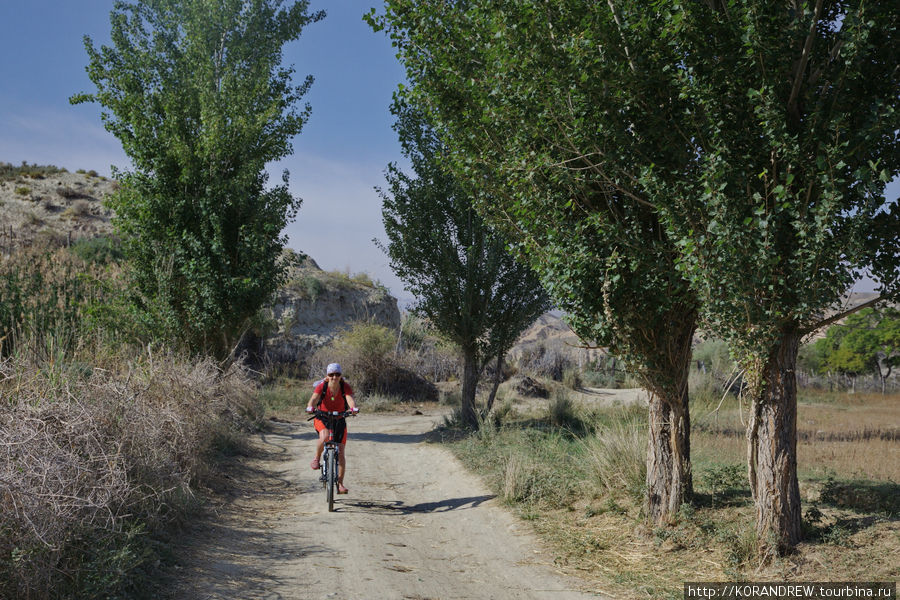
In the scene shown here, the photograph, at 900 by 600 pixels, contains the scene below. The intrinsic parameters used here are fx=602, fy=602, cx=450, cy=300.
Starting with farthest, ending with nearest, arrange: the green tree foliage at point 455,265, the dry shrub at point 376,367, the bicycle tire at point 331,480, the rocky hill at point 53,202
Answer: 1. the rocky hill at point 53,202
2. the dry shrub at point 376,367
3. the green tree foliage at point 455,265
4. the bicycle tire at point 331,480

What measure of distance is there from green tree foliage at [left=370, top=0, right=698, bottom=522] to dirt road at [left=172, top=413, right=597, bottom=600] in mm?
2015

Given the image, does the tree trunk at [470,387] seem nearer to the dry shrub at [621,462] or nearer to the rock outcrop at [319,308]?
the dry shrub at [621,462]

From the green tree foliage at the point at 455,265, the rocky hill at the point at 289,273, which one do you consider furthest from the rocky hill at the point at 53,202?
the green tree foliage at the point at 455,265

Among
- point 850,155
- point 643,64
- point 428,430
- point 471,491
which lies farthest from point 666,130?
point 428,430

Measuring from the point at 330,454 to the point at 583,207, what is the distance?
15.4ft

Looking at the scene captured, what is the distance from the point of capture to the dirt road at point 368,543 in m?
5.22

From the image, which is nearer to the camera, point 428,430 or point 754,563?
point 754,563

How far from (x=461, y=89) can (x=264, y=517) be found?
6.04m

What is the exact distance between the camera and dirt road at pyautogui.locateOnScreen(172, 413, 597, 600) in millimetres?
5219

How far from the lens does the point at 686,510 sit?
6.43 metres

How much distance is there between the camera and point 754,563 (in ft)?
17.6

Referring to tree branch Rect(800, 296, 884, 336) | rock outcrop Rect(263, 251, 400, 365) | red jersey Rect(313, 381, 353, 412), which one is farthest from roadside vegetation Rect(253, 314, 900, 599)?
rock outcrop Rect(263, 251, 400, 365)

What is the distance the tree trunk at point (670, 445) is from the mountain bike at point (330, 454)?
3979 millimetres

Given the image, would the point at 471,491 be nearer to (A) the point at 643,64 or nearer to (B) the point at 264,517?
(B) the point at 264,517
